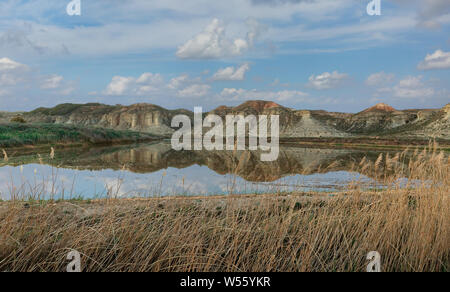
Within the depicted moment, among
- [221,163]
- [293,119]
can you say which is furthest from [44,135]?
[293,119]

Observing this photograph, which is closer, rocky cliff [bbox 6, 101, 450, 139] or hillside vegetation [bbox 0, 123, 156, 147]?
hillside vegetation [bbox 0, 123, 156, 147]

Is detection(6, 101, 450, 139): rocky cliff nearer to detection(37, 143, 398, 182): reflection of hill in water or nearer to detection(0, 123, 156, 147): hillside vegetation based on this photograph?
detection(0, 123, 156, 147): hillside vegetation

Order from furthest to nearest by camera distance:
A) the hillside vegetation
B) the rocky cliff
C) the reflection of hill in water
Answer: the rocky cliff, the hillside vegetation, the reflection of hill in water

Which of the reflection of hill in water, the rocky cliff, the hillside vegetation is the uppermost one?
the rocky cliff

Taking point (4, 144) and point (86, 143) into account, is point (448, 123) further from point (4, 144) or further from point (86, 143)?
point (4, 144)

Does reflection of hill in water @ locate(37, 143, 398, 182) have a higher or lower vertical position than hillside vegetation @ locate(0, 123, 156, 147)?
lower

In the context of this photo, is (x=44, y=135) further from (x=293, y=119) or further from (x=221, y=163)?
(x=293, y=119)

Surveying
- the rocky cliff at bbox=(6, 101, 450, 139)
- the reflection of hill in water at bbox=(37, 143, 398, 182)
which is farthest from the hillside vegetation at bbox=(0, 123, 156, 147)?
the rocky cliff at bbox=(6, 101, 450, 139)

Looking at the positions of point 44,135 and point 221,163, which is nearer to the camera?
point 221,163

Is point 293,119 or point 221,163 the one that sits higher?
point 293,119

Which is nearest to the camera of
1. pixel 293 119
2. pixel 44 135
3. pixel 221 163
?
pixel 221 163

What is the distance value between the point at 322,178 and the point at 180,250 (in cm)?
1092
